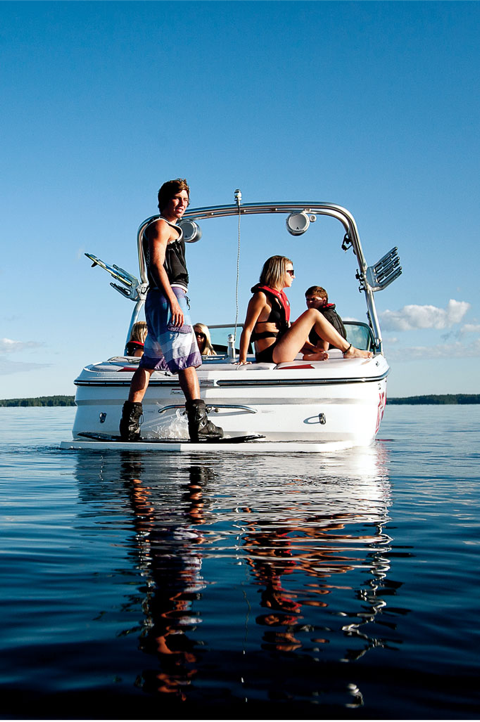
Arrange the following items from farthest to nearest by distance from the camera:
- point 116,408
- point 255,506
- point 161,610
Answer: point 116,408
point 255,506
point 161,610

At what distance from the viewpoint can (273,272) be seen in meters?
6.86

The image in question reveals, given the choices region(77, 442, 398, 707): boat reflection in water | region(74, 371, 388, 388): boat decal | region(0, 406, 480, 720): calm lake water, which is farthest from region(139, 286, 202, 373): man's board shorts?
region(0, 406, 480, 720): calm lake water

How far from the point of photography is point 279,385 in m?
6.07

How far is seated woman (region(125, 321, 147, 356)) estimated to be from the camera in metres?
8.22

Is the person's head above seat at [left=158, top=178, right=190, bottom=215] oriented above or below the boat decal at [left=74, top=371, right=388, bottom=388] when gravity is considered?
above

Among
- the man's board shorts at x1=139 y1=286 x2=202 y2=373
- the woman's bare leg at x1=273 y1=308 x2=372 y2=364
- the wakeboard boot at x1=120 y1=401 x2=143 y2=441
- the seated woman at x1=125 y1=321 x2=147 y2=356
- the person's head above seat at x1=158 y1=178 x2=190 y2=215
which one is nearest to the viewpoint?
the man's board shorts at x1=139 y1=286 x2=202 y2=373

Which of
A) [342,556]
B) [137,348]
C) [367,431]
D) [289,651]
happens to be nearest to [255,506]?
[342,556]

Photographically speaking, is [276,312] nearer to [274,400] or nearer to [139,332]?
[274,400]

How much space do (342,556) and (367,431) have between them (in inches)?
171

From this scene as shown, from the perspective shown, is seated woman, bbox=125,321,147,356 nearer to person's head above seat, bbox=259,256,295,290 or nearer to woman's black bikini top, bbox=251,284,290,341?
woman's black bikini top, bbox=251,284,290,341

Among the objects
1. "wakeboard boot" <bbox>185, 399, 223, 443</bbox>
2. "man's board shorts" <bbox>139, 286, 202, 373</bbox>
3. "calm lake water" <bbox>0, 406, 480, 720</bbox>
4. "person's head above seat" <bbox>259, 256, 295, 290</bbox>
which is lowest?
"calm lake water" <bbox>0, 406, 480, 720</bbox>

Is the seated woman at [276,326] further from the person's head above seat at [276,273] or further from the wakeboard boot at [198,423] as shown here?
the wakeboard boot at [198,423]

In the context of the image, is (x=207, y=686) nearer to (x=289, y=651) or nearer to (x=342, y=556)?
(x=289, y=651)

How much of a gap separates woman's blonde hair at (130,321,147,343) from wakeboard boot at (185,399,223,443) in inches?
107
